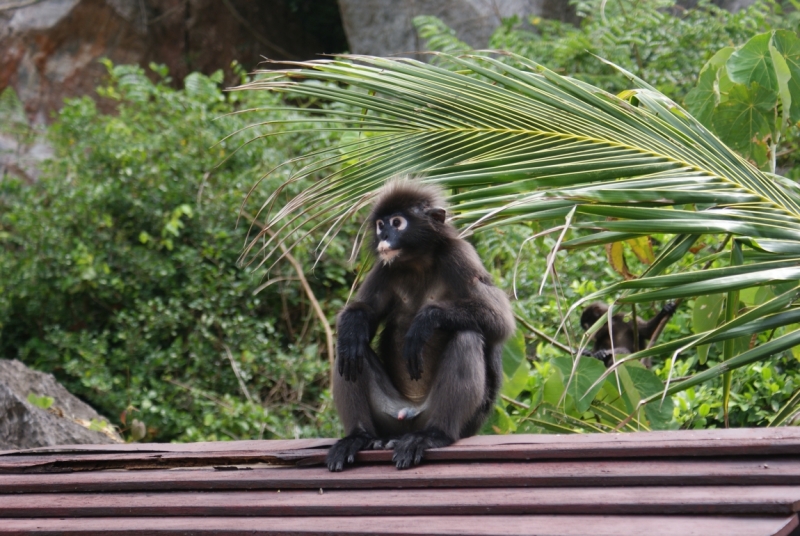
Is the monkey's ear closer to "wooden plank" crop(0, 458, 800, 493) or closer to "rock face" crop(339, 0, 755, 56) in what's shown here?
"wooden plank" crop(0, 458, 800, 493)

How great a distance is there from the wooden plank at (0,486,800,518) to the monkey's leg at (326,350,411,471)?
323 millimetres

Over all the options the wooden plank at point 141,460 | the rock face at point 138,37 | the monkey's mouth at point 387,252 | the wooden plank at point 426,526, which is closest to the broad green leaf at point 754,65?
the monkey's mouth at point 387,252

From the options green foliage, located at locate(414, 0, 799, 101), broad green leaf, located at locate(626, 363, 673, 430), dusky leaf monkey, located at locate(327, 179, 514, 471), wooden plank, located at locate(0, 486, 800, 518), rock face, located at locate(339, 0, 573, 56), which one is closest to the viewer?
wooden plank, located at locate(0, 486, 800, 518)

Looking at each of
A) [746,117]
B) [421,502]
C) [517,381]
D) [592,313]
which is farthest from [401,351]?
[592,313]

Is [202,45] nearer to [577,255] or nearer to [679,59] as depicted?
[679,59]

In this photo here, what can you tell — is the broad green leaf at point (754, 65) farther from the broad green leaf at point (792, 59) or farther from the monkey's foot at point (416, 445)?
the monkey's foot at point (416, 445)

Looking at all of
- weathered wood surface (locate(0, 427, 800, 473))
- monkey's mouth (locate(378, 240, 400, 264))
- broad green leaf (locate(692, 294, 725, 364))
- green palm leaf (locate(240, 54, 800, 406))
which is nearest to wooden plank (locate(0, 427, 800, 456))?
weathered wood surface (locate(0, 427, 800, 473))

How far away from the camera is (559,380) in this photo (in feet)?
14.4

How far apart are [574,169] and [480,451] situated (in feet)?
3.50

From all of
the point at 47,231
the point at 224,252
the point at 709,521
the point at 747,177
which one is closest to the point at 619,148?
the point at 747,177

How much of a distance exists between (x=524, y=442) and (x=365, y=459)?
0.64 m

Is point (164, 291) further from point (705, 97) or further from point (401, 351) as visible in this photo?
point (705, 97)

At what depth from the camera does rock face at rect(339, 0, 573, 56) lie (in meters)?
11.1

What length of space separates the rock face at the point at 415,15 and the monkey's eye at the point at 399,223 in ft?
24.3
